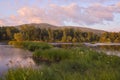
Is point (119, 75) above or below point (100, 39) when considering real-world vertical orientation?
above

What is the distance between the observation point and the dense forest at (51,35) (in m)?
103

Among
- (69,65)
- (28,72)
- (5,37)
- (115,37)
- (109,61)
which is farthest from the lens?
(115,37)

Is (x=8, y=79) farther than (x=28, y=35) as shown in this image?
No

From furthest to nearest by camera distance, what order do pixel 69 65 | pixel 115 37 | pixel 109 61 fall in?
1. pixel 115 37
2. pixel 109 61
3. pixel 69 65

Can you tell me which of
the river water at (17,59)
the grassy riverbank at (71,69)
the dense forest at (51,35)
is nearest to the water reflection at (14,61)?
the river water at (17,59)

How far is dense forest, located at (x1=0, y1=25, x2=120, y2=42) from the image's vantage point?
10319 cm

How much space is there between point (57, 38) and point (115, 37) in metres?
27.7

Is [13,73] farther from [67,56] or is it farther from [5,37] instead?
[5,37]

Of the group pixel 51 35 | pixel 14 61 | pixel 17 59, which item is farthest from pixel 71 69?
pixel 51 35

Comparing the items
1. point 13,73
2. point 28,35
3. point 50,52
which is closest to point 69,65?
point 13,73

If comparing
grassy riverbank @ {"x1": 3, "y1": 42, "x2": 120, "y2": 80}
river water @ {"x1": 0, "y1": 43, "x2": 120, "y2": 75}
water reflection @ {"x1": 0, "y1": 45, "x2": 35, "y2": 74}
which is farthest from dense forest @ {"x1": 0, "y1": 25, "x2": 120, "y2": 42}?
grassy riverbank @ {"x1": 3, "y1": 42, "x2": 120, "y2": 80}

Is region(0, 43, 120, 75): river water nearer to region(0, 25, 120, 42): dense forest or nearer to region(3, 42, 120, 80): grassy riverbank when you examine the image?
region(3, 42, 120, 80): grassy riverbank

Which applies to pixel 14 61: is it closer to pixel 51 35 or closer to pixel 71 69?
pixel 71 69

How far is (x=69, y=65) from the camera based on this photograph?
14070mm
